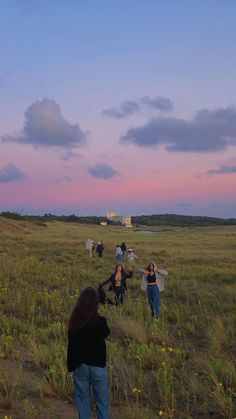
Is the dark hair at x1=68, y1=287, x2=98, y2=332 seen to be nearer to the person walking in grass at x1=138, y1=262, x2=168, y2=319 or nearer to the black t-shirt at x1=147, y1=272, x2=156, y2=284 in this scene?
the person walking in grass at x1=138, y1=262, x2=168, y2=319

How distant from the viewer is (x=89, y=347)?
5270mm

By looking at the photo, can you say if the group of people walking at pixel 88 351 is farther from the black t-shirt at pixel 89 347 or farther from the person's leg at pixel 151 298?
the person's leg at pixel 151 298

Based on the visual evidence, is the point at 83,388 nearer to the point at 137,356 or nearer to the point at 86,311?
the point at 86,311

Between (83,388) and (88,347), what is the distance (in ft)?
1.62

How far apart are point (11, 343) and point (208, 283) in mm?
11863

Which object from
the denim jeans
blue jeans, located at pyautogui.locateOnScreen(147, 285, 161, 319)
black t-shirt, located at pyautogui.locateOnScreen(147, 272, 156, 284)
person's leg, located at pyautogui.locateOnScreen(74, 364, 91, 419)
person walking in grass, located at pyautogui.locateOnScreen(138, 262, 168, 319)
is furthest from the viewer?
the denim jeans

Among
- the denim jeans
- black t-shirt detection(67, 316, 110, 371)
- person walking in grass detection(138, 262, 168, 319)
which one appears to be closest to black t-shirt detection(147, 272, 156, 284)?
person walking in grass detection(138, 262, 168, 319)

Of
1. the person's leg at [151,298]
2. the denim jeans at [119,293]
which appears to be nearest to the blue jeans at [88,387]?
the person's leg at [151,298]

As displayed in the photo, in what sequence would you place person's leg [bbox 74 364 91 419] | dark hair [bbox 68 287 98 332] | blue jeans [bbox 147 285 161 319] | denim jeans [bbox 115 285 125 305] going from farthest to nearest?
denim jeans [bbox 115 285 125 305]
blue jeans [bbox 147 285 161 319]
person's leg [bbox 74 364 91 419]
dark hair [bbox 68 287 98 332]

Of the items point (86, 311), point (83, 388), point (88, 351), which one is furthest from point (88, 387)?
point (86, 311)

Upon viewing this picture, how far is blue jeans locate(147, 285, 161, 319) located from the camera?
12867 millimetres

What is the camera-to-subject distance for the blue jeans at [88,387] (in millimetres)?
5312

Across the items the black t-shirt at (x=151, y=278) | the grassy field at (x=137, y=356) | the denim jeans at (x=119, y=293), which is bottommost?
the grassy field at (x=137, y=356)

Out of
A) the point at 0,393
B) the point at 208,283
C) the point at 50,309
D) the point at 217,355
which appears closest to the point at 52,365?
the point at 0,393
